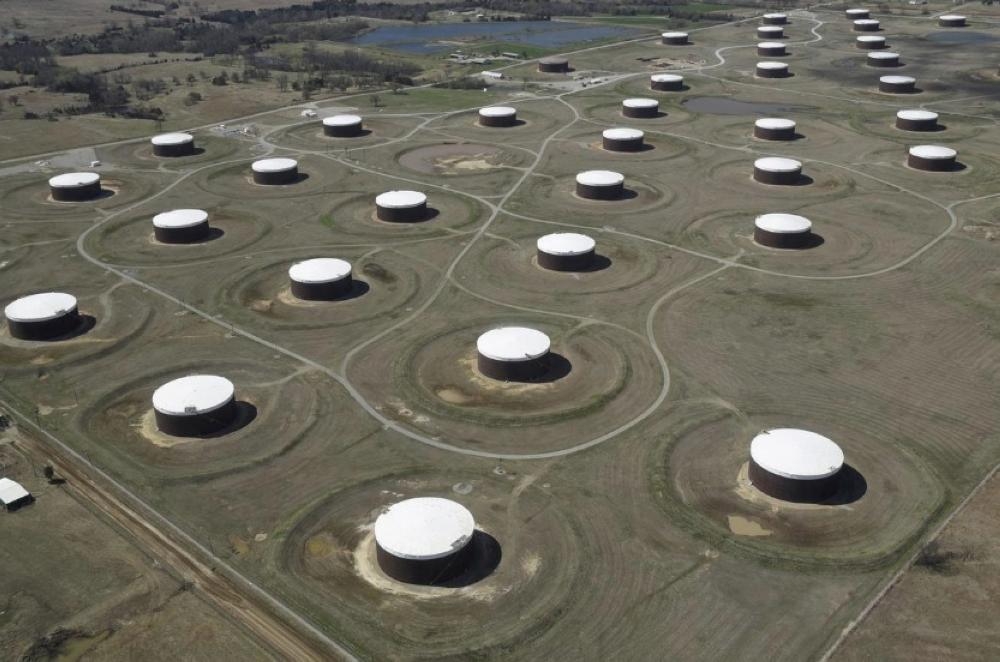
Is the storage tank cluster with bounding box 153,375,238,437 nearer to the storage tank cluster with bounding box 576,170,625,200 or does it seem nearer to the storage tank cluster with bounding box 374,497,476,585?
the storage tank cluster with bounding box 374,497,476,585

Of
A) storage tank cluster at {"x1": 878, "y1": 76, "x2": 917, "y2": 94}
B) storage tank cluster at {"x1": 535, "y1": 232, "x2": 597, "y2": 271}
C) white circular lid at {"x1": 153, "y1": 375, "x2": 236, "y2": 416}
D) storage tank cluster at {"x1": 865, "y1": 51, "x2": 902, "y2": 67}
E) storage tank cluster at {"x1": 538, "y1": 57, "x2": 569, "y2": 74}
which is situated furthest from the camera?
storage tank cluster at {"x1": 538, "y1": 57, "x2": 569, "y2": 74}

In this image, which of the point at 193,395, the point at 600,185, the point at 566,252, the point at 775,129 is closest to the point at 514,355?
the point at 566,252

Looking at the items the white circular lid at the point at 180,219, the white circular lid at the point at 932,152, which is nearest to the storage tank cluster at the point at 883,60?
the white circular lid at the point at 932,152

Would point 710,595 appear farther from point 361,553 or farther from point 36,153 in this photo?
point 36,153

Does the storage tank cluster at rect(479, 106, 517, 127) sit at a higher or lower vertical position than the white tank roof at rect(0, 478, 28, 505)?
higher

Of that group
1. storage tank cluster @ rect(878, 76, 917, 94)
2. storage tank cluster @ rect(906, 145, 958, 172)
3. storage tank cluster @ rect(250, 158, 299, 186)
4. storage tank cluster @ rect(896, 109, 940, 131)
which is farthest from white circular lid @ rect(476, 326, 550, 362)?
storage tank cluster @ rect(878, 76, 917, 94)

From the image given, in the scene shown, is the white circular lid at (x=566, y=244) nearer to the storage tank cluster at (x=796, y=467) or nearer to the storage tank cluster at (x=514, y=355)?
the storage tank cluster at (x=514, y=355)
